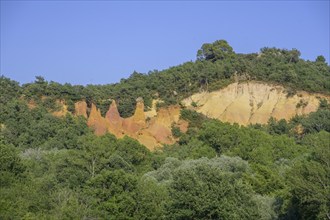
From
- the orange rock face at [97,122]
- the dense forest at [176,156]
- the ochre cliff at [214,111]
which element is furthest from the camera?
the ochre cliff at [214,111]

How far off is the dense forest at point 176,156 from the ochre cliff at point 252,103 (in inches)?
46.5

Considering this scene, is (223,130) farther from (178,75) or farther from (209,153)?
(178,75)

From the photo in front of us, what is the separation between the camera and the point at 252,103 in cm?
9694

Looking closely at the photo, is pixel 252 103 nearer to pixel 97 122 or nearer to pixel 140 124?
pixel 140 124

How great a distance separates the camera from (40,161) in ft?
228

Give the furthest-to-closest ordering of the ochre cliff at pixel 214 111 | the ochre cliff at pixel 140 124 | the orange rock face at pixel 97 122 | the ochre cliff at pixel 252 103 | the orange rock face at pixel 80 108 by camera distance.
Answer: the ochre cliff at pixel 252 103
the orange rock face at pixel 80 108
the ochre cliff at pixel 214 111
the ochre cliff at pixel 140 124
the orange rock face at pixel 97 122

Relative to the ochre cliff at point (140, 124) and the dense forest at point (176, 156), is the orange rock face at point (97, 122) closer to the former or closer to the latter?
the ochre cliff at point (140, 124)

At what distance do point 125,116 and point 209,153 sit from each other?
2290 centimetres

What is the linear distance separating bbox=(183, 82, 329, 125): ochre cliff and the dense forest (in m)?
1.18

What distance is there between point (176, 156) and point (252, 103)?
21.7 m

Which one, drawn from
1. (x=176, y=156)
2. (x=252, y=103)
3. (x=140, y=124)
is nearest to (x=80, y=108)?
(x=140, y=124)

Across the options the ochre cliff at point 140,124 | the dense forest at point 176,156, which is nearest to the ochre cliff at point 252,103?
the dense forest at point 176,156

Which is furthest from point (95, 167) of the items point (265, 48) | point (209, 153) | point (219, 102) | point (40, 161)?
point (265, 48)

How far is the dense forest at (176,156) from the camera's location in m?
43.5
